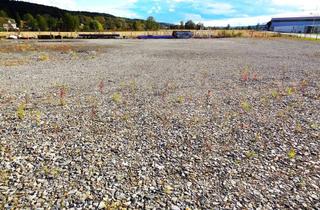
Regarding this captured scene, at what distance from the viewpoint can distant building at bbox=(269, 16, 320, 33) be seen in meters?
85.4

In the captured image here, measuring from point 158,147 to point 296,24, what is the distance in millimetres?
113579

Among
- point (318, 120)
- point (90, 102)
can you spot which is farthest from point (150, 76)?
point (318, 120)

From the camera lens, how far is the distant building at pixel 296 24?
85.4m

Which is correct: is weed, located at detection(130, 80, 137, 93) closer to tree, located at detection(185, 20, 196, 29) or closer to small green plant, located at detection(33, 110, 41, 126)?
small green plant, located at detection(33, 110, 41, 126)

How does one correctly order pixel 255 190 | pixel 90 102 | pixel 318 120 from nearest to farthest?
pixel 255 190
pixel 318 120
pixel 90 102

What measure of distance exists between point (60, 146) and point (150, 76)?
29.3 feet

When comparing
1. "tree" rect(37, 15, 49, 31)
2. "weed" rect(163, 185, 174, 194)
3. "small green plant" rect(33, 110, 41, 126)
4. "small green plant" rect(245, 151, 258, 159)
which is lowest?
"small green plant" rect(245, 151, 258, 159)

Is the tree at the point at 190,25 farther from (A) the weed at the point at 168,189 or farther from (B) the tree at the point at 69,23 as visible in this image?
(A) the weed at the point at 168,189

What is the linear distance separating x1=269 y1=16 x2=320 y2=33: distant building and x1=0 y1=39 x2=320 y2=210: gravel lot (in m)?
87.2

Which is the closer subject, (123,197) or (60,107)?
(123,197)

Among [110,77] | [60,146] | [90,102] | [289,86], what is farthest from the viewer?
[110,77]

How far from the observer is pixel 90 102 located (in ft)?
28.7

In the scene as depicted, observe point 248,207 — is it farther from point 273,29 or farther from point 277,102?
point 273,29

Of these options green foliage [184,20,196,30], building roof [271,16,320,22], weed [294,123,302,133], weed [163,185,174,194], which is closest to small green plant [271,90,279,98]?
weed [294,123,302,133]
